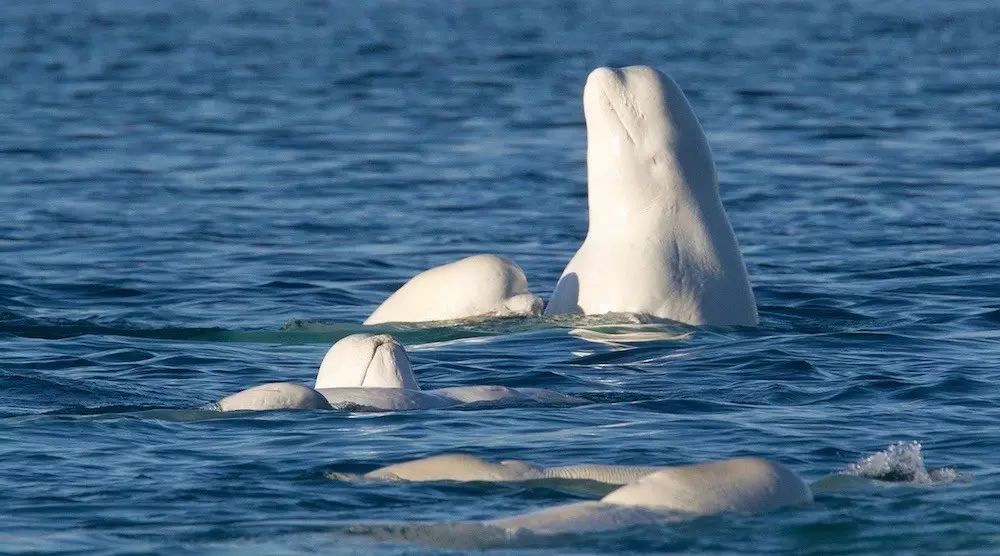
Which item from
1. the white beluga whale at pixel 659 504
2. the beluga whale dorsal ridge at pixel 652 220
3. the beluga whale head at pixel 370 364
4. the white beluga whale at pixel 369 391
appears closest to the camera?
the white beluga whale at pixel 659 504

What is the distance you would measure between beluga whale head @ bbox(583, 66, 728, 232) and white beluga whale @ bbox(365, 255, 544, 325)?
0.65m

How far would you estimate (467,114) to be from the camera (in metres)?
31.8

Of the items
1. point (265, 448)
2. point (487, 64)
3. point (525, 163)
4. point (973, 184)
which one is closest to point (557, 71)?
point (487, 64)

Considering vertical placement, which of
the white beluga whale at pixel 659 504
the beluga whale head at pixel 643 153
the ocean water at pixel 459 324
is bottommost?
the ocean water at pixel 459 324

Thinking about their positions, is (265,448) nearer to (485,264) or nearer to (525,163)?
(485,264)

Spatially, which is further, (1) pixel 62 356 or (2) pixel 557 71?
(2) pixel 557 71

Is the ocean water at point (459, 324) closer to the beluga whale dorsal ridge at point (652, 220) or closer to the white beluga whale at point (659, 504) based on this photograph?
the white beluga whale at point (659, 504)

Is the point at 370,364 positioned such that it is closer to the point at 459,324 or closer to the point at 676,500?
the point at 459,324

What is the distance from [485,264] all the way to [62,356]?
110 inches

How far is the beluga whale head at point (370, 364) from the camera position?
10.4 m

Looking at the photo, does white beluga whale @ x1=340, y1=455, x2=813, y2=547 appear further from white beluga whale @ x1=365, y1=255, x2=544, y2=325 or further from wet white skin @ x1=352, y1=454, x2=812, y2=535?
white beluga whale @ x1=365, y1=255, x2=544, y2=325

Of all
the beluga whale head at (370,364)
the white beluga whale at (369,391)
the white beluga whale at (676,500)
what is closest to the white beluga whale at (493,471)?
the white beluga whale at (676,500)

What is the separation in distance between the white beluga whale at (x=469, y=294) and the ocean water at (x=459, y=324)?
0.55 feet

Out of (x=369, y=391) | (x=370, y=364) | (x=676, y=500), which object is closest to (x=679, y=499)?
(x=676, y=500)
